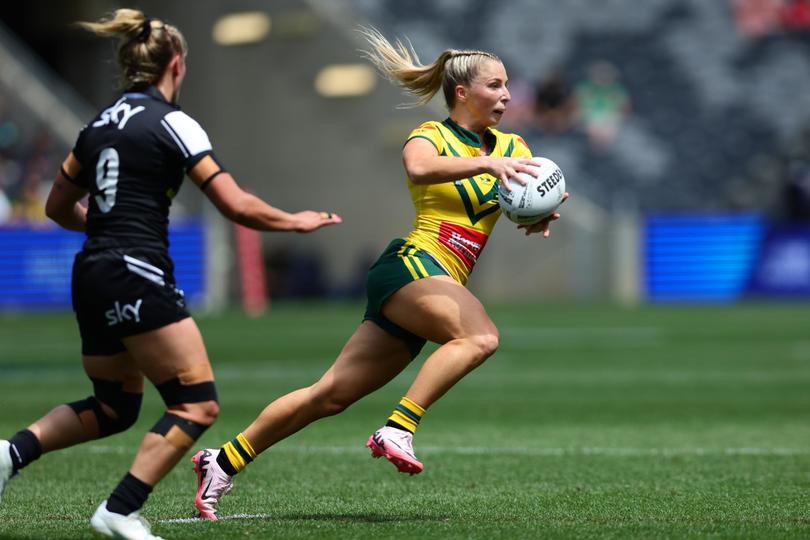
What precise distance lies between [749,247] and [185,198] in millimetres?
12320

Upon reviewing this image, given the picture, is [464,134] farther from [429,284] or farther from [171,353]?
[171,353]

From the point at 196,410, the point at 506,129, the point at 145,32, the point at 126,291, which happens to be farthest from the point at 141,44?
the point at 506,129

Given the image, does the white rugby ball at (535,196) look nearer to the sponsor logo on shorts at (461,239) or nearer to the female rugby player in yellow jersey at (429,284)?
the female rugby player in yellow jersey at (429,284)

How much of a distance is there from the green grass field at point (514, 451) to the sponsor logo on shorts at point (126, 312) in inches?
38.3

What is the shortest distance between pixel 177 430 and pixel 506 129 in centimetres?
2465

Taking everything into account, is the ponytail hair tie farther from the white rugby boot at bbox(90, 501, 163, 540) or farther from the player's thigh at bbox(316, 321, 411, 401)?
the white rugby boot at bbox(90, 501, 163, 540)

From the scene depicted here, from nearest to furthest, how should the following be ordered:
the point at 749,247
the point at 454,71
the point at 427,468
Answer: the point at 454,71, the point at 427,468, the point at 749,247

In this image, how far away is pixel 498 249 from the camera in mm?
28594

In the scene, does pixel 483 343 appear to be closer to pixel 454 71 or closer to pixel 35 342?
pixel 454 71

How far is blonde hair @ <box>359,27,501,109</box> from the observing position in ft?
21.4

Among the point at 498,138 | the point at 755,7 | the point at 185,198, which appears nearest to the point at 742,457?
the point at 498,138

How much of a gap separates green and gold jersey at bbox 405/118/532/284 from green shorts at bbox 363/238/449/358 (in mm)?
77

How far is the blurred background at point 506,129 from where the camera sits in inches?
1045

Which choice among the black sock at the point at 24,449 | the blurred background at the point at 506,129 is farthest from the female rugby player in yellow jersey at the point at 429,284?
the blurred background at the point at 506,129
